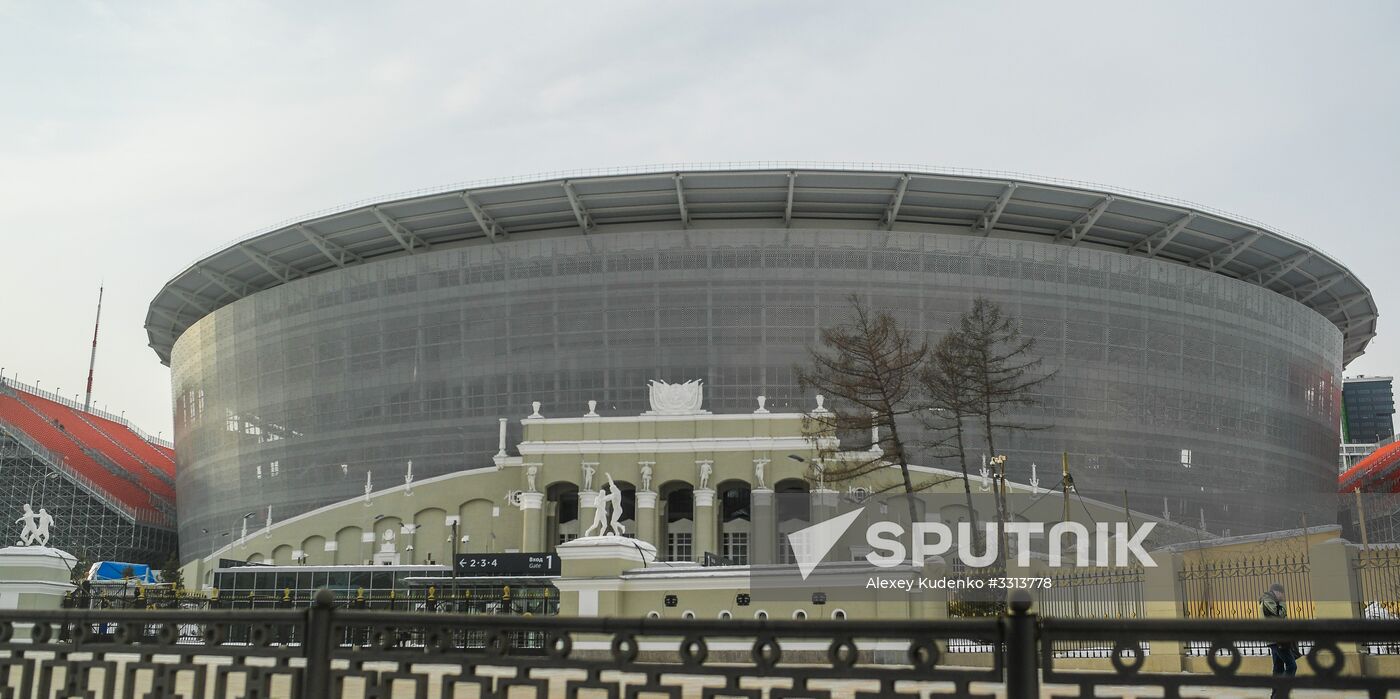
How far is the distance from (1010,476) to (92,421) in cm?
8916

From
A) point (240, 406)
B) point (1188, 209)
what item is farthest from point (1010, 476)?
point (240, 406)

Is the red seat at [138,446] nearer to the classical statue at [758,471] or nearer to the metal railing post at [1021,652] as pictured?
the classical statue at [758,471]


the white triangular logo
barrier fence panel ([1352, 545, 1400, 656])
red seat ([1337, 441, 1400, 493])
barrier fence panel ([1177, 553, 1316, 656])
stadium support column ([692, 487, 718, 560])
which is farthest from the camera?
red seat ([1337, 441, 1400, 493])

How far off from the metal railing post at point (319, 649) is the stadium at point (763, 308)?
59871 millimetres

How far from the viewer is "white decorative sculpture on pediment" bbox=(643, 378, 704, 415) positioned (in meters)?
66.4

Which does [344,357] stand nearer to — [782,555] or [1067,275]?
[782,555]

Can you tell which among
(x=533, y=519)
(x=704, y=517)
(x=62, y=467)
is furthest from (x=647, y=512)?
(x=62, y=467)

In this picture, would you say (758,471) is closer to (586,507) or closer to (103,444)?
(586,507)

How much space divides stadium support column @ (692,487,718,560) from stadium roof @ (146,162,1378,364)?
17.3 metres

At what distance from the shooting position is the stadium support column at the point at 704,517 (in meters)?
62.4

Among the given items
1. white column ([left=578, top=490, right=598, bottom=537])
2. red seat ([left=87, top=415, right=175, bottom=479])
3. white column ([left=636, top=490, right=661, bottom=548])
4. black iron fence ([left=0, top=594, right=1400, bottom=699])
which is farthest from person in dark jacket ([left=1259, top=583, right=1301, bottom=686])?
red seat ([left=87, top=415, right=175, bottom=479])

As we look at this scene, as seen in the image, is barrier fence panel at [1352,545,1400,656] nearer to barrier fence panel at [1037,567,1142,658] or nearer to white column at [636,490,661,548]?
barrier fence panel at [1037,567,1142,658]

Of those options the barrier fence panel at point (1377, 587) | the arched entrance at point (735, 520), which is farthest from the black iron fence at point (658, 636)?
the arched entrance at point (735, 520)

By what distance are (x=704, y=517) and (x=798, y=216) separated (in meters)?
19.9
